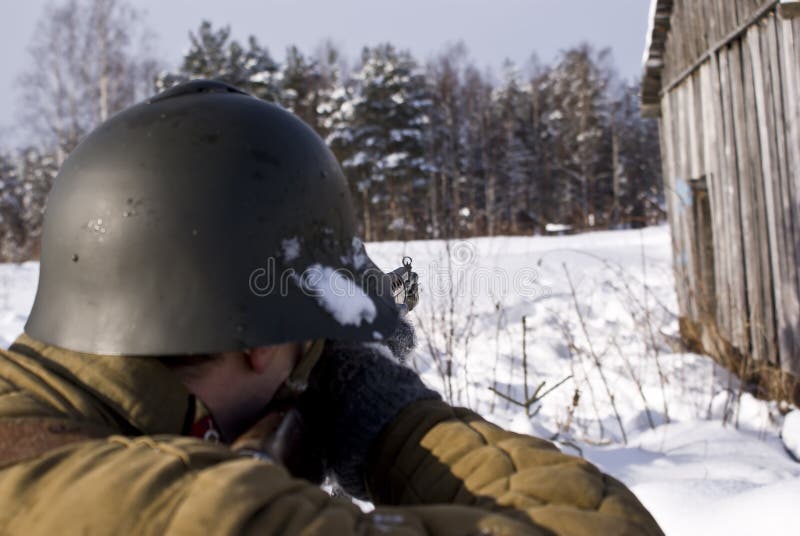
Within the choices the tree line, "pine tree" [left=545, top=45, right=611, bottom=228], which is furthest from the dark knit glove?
"pine tree" [left=545, top=45, right=611, bottom=228]

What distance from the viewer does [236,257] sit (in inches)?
44.1

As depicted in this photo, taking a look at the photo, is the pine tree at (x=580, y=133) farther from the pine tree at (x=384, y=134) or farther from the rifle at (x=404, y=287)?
the rifle at (x=404, y=287)

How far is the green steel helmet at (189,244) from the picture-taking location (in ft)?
3.60

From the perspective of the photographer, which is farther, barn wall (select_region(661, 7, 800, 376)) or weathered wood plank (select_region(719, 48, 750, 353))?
weathered wood plank (select_region(719, 48, 750, 353))

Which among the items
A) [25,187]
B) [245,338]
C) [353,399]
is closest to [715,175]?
[353,399]

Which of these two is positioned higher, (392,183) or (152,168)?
(392,183)

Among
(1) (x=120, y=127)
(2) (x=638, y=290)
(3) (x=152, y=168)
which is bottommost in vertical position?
(2) (x=638, y=290)

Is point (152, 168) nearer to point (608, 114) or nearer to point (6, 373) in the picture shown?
A: point (6, 373)

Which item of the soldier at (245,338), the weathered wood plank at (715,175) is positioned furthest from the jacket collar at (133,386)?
the weathered wood plank at (715,175)

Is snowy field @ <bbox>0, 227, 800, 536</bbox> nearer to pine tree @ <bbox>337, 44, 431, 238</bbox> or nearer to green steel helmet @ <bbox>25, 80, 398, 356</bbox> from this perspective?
green steel helmet @ <bbox>25, 80, 398, 356</bbox>

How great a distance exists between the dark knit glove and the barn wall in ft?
12.8

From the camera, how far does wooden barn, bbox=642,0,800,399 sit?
13.4 feet

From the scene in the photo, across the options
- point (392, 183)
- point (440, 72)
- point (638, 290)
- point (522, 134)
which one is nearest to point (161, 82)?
point (392, 183)

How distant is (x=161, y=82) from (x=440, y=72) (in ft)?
54.5
